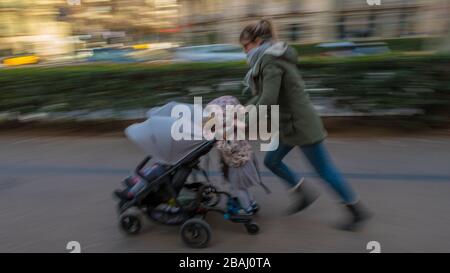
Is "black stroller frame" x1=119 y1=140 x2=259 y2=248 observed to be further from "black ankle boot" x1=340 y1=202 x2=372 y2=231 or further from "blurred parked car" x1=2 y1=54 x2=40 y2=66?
"blurred parked car" x1=2 y1=54 x2=40 y2=66

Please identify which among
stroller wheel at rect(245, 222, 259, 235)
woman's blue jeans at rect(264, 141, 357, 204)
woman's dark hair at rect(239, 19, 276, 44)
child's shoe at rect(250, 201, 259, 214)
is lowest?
stroller wheel at rect(245, 222, 259, 235)

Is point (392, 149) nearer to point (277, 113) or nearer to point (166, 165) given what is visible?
point (277, 113)

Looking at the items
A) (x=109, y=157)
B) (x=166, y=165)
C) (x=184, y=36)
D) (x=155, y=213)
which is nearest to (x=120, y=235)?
(x=155, y=213)

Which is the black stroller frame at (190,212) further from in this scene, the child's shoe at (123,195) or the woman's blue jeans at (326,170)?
the woman's blue jeans at (326,170)

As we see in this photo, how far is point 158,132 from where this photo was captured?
3230 mm

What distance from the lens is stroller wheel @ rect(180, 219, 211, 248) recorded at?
323 cm

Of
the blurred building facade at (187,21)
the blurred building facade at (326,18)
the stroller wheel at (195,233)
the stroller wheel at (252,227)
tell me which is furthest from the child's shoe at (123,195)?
the blurred building facade at (326,18)

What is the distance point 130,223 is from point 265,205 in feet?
4.25

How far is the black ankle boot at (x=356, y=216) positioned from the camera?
11.0ft

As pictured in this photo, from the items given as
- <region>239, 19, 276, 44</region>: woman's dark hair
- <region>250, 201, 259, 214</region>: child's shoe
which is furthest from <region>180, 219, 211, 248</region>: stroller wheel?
<region>239, 19, 276, 44</region>: woman's dark hair

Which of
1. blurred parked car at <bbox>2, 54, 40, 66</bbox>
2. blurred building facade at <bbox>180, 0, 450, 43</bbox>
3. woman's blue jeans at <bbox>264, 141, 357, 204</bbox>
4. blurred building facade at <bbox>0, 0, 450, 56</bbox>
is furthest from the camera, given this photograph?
blurred building facade at <bbox>180, 0, 450, 43</bbox>

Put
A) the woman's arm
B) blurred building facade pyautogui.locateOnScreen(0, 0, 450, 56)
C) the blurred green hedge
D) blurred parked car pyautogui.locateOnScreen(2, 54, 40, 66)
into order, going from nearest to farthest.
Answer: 1. the woman's arm
2. the blurred green hedge
3. blurred parked car pyautogui.locateOnScreen(2, 54, 40, 66)
4. blurred building facade pyautogui.locateOnScreen(0, 0, 450, 56)

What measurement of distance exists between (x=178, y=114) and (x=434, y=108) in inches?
165

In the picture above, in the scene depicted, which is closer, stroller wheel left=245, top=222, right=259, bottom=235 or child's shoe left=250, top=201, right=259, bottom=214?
stroller wheel left=245, top=222, right=259, bottom=235
